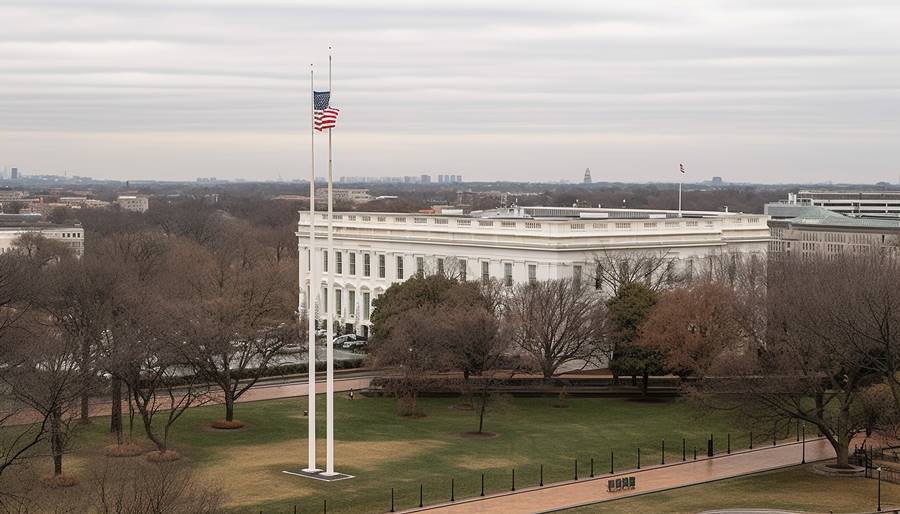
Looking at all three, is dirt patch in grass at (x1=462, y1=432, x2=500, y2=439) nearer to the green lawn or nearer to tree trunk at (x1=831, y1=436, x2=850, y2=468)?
the green lawn

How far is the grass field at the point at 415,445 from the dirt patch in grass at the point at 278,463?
0.14ft

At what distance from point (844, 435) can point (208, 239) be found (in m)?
127

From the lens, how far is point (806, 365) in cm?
5541

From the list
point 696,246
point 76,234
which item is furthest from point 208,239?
point 696,246

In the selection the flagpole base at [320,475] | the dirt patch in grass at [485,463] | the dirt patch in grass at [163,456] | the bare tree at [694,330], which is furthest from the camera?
the bare tree at [694,330]

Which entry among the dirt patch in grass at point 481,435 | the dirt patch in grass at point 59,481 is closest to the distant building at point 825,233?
the dirt patch in grass at point 481,435

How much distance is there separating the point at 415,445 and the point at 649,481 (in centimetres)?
1184

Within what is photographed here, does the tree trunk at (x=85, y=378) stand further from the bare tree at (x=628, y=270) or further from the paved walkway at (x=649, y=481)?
the bare tree at (x=628, y=270)

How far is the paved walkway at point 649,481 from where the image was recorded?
48.0 metres

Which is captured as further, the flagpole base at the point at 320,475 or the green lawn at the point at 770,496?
the flagpole base at the point at 320,475

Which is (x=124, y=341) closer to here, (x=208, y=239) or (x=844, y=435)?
(x=844, y=435)

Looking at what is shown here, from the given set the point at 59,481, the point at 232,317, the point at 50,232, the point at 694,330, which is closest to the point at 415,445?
the point at 232,317

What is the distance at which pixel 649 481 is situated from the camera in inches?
2092

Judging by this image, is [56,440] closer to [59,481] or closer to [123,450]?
[59,481]
